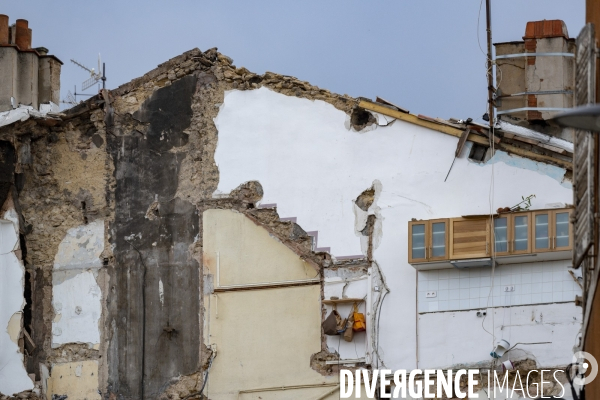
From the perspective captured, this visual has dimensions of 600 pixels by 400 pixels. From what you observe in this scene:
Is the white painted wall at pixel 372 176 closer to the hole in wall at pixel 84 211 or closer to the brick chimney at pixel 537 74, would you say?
the brick chimney at pixel 537 74

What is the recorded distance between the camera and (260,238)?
87.9 ft

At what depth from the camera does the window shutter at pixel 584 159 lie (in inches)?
673

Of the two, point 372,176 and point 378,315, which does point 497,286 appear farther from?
point 372,176

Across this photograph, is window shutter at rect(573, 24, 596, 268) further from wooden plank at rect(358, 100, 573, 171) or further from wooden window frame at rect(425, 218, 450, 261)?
wooden plank at rect(358, 100, 573, 171)

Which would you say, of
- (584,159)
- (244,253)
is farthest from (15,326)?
(584,159)

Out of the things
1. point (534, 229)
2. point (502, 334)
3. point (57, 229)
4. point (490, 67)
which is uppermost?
point (490, 67)

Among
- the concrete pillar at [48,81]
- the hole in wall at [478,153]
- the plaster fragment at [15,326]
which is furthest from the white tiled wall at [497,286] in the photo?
the concrete pillar at [48,81]

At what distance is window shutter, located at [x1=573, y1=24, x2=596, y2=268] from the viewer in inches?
673

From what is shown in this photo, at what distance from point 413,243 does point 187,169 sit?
4.45m

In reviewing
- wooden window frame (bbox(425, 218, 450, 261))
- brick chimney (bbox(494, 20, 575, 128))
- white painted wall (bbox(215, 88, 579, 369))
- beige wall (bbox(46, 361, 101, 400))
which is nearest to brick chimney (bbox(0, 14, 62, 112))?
white painted wall (bbox(215, 88, 579, 369))

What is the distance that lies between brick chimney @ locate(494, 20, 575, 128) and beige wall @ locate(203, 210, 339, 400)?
428cm

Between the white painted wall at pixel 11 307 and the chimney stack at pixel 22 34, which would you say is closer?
the white painted wall at pixel 11 307

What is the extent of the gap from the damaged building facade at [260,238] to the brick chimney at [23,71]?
9 centimetres

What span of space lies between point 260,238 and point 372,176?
7.08 ft
